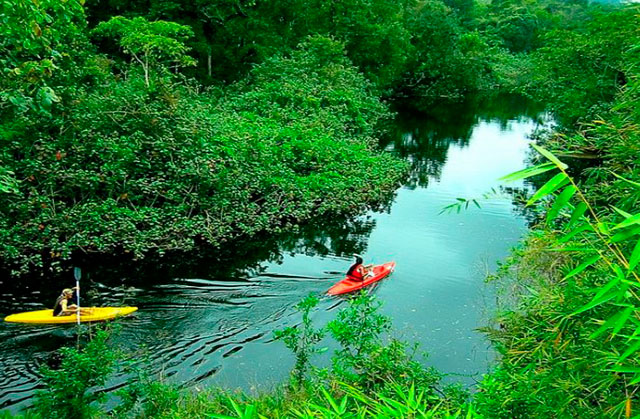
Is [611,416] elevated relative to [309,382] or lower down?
elevated

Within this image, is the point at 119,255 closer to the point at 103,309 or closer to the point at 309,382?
the point at 103,309

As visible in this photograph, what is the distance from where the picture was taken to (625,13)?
2028 cm

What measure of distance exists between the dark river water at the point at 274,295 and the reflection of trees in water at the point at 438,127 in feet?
14.7

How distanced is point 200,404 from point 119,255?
6352 mm

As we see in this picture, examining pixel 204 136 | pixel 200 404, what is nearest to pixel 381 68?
pixel 204 136

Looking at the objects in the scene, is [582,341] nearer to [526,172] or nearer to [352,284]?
[526,172]

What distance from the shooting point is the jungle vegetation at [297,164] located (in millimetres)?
3903

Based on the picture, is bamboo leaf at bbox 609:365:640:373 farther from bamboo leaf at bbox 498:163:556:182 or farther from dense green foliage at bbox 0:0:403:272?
dense green foliage at bbox 0:0:403:272

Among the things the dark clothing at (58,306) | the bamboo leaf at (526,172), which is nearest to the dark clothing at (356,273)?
the dark clothing at (58,306)

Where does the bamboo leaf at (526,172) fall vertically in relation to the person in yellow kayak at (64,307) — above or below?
above

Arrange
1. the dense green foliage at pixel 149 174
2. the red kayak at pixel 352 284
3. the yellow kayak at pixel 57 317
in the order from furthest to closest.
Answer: the dense green foliage at pixel 149 174, the red kayak at pixel 352 284, the yellow kayak at pixel 57 317

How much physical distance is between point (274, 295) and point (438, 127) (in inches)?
837

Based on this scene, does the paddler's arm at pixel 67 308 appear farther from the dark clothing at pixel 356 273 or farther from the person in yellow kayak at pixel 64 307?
the dark clothing at pixel 356 273

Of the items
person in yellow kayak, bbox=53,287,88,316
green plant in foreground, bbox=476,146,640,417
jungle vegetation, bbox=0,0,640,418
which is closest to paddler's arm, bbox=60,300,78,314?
person in yellow kayak, bbox=53,287,88,316
